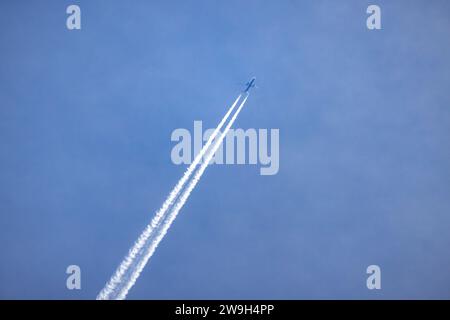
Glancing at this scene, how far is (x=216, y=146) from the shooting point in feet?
114

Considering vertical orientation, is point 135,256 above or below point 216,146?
below

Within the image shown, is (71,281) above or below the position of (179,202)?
below
